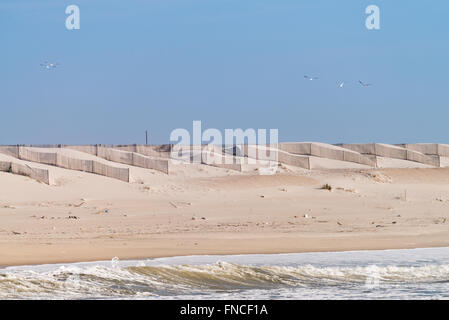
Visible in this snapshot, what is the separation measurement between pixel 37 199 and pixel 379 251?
1074 centimetres

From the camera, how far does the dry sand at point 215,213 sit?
15.0 m

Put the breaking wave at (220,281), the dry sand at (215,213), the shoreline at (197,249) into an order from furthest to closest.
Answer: the dry sand at (215,213) → the shoreline at (197,249) → the breaking wave at (220,281)

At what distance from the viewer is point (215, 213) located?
2017 centimetres

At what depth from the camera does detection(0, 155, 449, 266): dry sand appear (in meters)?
15.0

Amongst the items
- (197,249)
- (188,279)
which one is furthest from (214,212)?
(188,279)

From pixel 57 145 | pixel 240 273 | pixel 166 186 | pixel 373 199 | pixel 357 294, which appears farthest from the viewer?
pixel 57 145

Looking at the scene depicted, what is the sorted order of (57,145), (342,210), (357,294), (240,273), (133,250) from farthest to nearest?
(57,145) → (342,210) → (133,250) → (240,273) → (357,294)

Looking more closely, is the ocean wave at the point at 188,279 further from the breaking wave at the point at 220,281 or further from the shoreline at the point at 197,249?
the shoreline at the point at 197,249

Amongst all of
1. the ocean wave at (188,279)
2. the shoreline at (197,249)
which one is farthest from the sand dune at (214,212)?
the ocean wave at (188,279)

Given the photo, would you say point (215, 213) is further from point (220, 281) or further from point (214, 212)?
point (220, 281)

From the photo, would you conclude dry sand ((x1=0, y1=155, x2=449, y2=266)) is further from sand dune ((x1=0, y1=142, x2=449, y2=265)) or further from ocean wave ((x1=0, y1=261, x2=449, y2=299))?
ocean wave ((x1=0, y1=261, x2=449, y2=299))
